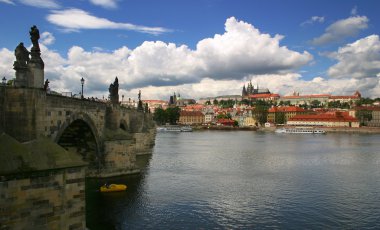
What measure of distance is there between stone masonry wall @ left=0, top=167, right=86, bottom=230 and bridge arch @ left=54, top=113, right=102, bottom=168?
15.2 meters

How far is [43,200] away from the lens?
14672 millimetres

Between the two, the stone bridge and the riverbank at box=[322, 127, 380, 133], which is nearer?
the stone bridge

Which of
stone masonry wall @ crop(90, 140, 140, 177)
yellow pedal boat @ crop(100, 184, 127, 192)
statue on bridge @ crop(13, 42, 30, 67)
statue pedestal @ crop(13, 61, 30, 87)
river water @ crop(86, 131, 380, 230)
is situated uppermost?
statue on bridge @ crop(13, 42, 30, 67)


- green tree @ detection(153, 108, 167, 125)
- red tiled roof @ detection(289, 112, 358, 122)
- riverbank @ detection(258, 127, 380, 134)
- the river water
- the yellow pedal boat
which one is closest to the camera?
the river water

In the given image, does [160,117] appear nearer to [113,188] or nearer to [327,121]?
[327,121]

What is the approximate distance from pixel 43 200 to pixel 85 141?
61.8 feet

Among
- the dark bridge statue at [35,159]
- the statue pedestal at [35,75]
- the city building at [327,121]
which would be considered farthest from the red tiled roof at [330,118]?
the statue pedestal at [35,75]

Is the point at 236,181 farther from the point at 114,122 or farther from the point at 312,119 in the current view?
the point at 312,119

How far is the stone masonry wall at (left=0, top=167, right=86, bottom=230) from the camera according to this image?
13641 millimetres

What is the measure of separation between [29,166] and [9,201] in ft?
4.67

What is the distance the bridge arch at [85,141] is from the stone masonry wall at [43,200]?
1521 centimetres

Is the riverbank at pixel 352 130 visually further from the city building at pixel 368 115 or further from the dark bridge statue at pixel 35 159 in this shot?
the dark bridge statue at pixel 35 159

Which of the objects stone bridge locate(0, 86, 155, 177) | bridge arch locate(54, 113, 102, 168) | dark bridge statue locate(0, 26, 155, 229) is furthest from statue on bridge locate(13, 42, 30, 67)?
bridge arch locate(54, 113, 102, 168)

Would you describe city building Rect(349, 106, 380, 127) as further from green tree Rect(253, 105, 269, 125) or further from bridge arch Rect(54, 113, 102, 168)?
bridge arch Rect(54, 113, 102, 168)
